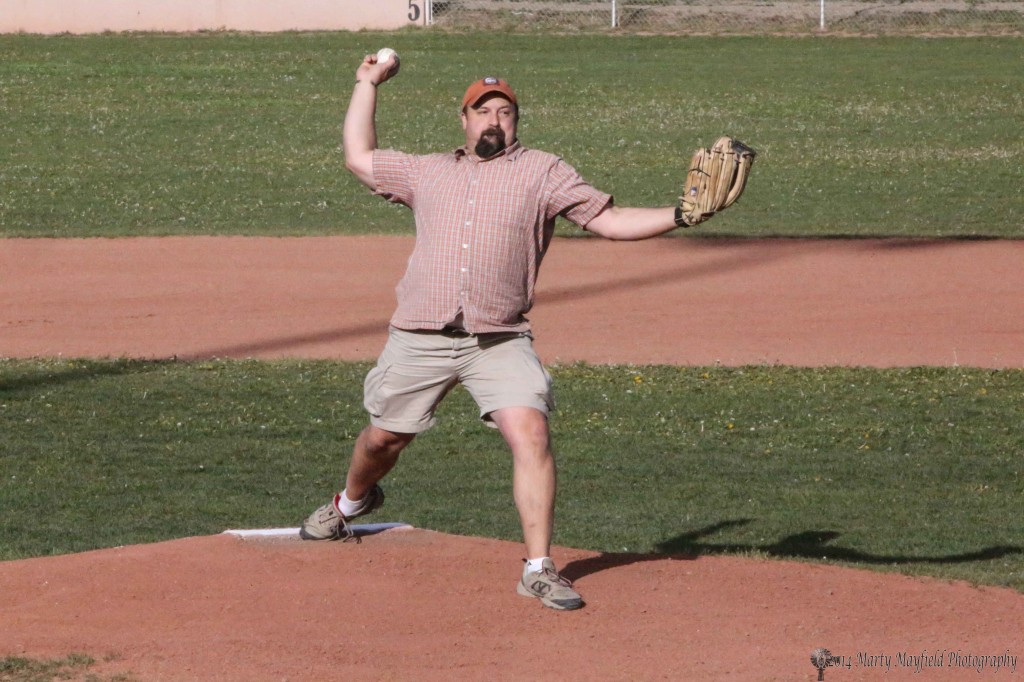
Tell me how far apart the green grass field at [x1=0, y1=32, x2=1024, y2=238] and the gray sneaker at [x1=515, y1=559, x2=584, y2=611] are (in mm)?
11673

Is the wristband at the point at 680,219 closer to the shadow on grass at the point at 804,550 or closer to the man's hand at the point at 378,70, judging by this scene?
the man's hand at the point at 378,70

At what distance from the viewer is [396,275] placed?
1527cm

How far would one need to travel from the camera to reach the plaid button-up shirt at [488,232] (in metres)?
5.96

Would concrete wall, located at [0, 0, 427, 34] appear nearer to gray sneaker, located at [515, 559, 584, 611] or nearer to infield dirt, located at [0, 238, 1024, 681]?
infield dirt, located at [0, 238, 1024, 681]

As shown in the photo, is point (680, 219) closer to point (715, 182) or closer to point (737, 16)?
point (715, 182)

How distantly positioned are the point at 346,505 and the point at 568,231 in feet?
36.5

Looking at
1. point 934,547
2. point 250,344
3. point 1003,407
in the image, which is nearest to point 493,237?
point 934,547

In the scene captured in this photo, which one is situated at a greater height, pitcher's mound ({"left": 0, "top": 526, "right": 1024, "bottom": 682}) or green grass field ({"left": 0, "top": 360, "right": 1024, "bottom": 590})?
pitcher's mound ({"left": 0, "top": 526, "right": 1024, "bottom": 682})

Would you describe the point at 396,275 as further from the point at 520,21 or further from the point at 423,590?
the point at 520,21

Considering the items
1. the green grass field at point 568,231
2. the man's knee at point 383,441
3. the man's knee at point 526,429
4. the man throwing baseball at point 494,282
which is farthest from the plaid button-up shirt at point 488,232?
the green grass field at point 568,231

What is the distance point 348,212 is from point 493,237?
40.9 ft

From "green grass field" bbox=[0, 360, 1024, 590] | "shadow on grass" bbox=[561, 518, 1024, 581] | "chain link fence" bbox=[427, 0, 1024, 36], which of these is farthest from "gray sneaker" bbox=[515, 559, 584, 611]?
"chain link fence" bbox=[427, 0, 1024, 36]

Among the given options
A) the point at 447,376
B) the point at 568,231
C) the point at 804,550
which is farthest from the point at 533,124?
the point at 447,376

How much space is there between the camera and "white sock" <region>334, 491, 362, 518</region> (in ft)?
21.9
